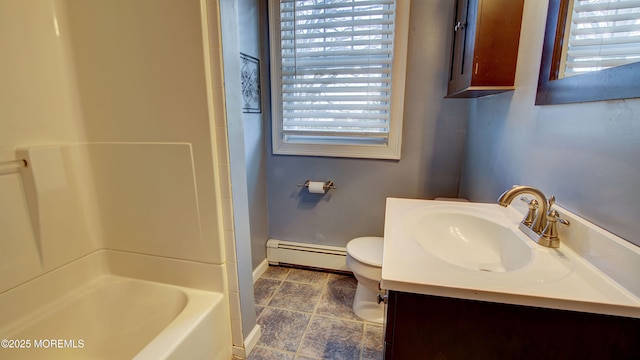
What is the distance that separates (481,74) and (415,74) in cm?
75

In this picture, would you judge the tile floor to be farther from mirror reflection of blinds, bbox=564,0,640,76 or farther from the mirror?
mirror reflection of blinds, bbox=564,0,640,76

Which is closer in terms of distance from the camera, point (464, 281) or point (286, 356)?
point (464, 281)

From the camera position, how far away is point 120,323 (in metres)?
1.43

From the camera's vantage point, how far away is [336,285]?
2.24 meters

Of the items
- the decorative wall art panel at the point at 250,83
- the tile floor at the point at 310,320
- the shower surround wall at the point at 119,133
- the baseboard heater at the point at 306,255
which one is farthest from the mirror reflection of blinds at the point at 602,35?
the baseboard heater at the point at 306,255

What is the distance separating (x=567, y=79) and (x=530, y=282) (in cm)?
70

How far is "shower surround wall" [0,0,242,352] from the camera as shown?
118cm

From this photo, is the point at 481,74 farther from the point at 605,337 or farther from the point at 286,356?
the point at 286,356

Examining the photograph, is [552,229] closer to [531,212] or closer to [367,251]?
[531,212]

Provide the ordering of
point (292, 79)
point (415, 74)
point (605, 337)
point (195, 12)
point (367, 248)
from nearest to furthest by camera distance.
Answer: point (605, 337)
point (195, 12)
point (367, 248)
point (415, 74)
point (292, 79)

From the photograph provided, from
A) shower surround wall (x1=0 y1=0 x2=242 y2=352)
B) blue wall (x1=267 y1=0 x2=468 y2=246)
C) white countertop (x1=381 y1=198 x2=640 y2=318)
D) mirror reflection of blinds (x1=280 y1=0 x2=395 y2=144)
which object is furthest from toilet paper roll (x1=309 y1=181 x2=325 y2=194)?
white countertop (x1=381 y1=198 x2=640 y2=318)

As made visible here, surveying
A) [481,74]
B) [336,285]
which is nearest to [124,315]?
[336,285]

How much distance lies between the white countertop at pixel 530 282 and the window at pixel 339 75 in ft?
4.51

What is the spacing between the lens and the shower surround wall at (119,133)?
1176mm
